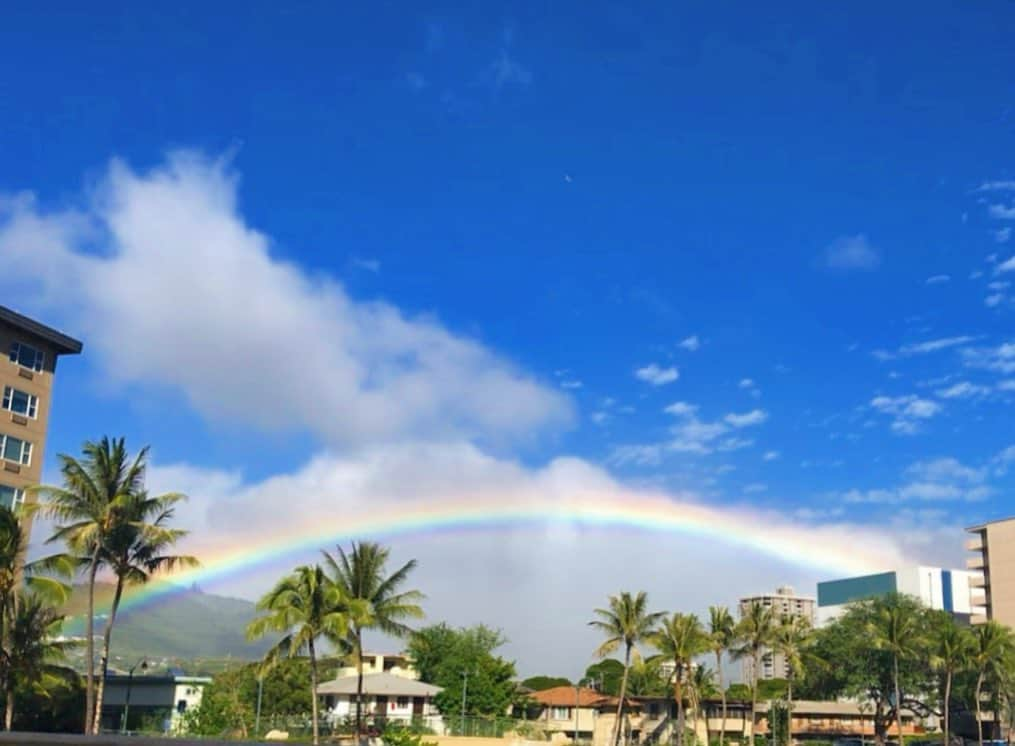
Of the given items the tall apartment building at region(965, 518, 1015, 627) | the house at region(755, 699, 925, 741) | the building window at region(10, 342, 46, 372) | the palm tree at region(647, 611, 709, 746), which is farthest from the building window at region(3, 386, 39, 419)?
the tall apartment building at region(965, 518, 1015, 627)

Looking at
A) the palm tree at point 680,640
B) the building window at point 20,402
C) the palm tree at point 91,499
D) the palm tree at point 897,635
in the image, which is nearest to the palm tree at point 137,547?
the palm tree at point 91,499

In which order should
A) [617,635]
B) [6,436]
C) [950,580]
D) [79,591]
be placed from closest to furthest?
[79,591] → [6,436] → [617,635] → [950,580]

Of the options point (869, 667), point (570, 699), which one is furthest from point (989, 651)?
point (570, 699)

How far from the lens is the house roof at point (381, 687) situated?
6769 centimetres

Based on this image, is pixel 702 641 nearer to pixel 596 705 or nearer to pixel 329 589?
pixel 596 705

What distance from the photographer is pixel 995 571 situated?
119 metres

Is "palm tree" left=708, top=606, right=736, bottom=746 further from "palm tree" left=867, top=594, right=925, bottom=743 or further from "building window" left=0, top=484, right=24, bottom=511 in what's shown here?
"building window" left=0, top=484, right=24, bottom=511

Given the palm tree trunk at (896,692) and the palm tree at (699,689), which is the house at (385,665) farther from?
the palm tree trunk at (896,692)

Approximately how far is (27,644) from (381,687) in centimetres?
2963

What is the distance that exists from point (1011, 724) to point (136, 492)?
3315 inches

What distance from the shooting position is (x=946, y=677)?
285ft

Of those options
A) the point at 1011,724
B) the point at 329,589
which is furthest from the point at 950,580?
the point at 329,589

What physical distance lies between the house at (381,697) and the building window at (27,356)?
27705mm

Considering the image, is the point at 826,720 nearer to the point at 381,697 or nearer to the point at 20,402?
the point at 381,697
